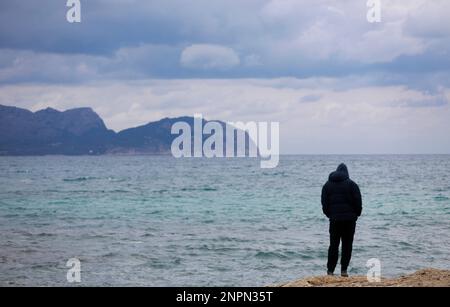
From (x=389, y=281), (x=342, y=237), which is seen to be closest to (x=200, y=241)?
(x=342, y=237)

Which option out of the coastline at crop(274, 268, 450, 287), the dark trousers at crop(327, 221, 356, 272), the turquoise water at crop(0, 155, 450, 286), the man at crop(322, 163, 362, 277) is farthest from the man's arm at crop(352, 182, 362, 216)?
the turquoise water at crop(0, 155, 450, 286)

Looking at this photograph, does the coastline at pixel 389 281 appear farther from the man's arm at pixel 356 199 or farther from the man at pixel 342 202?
the man's arm at pixel 356 199

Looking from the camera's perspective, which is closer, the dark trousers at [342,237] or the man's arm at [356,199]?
the man's arm at [356,199]

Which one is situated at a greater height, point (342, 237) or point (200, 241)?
point (342, 237)

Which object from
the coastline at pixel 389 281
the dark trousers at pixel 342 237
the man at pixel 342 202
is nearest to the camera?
the coastline at pixel 389 281

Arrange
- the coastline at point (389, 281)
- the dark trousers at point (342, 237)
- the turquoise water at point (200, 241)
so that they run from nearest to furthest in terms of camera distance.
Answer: the coastline at point (389, 281)
the dark trousers at point (342, 237)
the turquoise water at point (200, 241)

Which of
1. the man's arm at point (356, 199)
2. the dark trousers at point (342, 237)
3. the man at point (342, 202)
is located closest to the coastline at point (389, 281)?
the dark trousers at point (342, 237)

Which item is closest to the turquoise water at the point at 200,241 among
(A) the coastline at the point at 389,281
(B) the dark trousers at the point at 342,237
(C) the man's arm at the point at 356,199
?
(B) the dark trousers at the point at 342,237

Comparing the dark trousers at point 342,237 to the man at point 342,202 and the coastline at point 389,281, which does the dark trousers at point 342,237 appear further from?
the coastline at point 389,281

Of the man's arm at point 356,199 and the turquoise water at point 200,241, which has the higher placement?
the man's arm at point 356,199

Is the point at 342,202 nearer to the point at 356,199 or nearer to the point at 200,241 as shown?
the point at 356,199

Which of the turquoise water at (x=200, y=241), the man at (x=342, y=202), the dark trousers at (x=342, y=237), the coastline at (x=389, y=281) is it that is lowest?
the turquoise water at (x=200, y=241)
